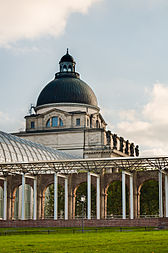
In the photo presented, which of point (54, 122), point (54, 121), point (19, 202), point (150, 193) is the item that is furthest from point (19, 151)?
point (54, 122)

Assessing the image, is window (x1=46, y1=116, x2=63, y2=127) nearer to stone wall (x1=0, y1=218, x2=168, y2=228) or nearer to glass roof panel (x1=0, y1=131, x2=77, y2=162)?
glass roof panel (x1=0, y1=131, x2=77, y2=162)

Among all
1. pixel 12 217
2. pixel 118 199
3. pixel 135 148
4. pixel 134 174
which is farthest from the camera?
pixel 135 148

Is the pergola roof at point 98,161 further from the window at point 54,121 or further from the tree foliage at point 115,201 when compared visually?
the window at point 54,121

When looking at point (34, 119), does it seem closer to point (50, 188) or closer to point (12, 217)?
point (50, 188)

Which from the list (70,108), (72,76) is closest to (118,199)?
(70,108)

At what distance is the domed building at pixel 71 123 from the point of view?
11086 centimetres

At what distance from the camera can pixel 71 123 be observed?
371 ft

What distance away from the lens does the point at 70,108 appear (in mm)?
114375

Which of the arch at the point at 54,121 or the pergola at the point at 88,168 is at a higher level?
the arch at the point at 54,121

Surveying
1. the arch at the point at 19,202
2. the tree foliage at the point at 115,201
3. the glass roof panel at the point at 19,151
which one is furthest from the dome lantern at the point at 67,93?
the arch at the point at 19,202

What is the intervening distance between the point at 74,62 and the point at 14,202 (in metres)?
63.5

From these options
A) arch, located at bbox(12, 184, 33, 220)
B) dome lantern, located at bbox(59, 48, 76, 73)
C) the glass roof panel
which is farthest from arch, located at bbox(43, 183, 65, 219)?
dome lantern, located at bbox(59, 48, 76, 73)

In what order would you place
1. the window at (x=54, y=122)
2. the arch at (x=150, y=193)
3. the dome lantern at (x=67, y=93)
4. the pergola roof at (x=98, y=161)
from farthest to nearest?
the dome lantern at (x=67, y=93)
the window at (x=54, y=122)
the arch at (x=150, y=193)
the pergola roof at (x=98, y=161)

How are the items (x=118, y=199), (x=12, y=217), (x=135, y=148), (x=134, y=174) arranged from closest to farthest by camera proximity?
(x=134, y=174)
(x=12, y=217)
(x=118, y=199)
(x=135, y=148)
